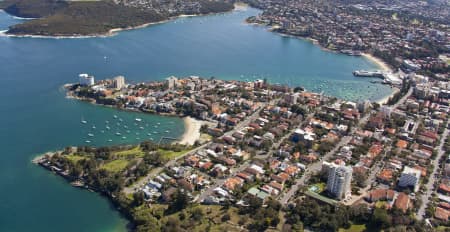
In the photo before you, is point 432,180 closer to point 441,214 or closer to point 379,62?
point 441,214

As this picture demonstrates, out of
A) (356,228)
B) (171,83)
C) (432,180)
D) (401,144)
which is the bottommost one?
(356,228)

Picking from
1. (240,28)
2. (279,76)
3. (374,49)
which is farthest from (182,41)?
(374,49)

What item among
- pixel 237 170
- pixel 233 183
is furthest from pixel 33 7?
pixel 233 183

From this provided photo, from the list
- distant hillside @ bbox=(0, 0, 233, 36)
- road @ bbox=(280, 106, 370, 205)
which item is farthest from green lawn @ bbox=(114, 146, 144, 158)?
distant hillside @ bbox=(0, 0, 233, 36)

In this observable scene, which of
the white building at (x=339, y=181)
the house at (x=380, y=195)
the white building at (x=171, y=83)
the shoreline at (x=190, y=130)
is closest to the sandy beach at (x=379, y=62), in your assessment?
the white building at (x=171, y=83)

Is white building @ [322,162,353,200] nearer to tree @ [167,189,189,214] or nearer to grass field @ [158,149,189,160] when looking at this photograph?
tree @ [167,189,189,214]

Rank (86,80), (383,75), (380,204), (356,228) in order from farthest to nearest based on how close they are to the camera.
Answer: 1. (383,75)
2. (86,80)
3. (380,204)
4. (356,228)

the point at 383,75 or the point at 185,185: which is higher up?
the point at 383,75
